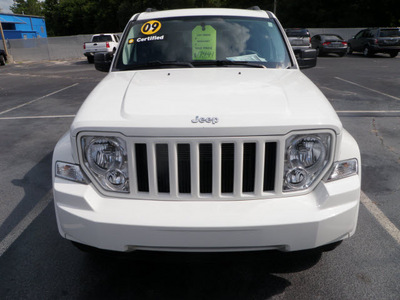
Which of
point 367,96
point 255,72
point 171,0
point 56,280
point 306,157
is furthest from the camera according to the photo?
point 171,0

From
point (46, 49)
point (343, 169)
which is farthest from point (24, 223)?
point (46, 49)

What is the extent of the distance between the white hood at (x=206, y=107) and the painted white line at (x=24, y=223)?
1.55 metres

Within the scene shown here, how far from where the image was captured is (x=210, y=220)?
1980 millimetres

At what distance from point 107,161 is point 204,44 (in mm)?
1840

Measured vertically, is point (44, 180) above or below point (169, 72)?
below

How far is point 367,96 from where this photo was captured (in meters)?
9.55

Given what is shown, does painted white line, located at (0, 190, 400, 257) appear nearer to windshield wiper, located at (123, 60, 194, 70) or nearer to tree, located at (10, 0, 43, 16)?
windshield wiper, located at (123, 60, 194, 70)

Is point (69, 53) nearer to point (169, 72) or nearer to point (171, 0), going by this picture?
point (171, 0)

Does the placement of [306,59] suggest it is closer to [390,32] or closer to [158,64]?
[158,64]

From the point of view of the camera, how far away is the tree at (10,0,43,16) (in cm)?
10250

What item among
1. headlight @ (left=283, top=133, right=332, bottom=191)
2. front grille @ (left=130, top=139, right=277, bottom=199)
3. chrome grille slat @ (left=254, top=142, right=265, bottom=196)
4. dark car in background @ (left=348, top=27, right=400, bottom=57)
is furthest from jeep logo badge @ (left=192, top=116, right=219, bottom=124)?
dark car in background @ (left=348, top=27, right=400, bottom=57)

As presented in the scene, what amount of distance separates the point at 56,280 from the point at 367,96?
30.2 ft

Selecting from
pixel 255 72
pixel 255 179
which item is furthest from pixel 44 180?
pixel 255 179

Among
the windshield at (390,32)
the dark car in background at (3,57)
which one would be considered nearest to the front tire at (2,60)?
the dark car in background at (3,57)
